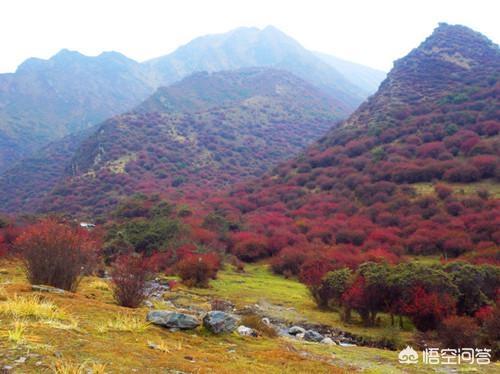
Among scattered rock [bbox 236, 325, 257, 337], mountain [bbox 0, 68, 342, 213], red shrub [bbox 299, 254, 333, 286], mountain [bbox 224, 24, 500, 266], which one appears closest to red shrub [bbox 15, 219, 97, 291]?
scattered rock [bbox 236, 325, 257, 337]

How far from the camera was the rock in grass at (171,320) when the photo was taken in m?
9.12

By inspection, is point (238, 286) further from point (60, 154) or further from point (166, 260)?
point (60, 154)

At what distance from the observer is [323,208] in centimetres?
4006

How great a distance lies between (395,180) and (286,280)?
20705 millimetres

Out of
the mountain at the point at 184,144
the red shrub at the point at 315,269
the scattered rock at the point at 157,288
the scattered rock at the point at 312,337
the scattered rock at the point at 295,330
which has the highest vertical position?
the mountain at the point at 184,144

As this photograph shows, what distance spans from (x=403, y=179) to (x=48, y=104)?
158m

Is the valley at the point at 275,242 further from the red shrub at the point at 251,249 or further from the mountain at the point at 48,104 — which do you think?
the mountain at the point at 48,104

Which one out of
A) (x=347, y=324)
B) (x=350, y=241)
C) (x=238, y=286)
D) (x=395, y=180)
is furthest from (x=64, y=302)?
(x=395, y=180)

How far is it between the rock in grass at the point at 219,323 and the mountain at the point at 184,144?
173 feet

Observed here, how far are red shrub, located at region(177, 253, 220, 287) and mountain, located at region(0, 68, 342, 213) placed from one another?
39.2 metres

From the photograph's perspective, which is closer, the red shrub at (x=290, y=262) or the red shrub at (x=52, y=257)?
the red shrub at (x=52, y=257)

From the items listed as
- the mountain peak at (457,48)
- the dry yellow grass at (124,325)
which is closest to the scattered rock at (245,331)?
the dry yellow grass at (124,325)

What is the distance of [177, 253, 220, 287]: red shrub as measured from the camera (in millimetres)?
22406

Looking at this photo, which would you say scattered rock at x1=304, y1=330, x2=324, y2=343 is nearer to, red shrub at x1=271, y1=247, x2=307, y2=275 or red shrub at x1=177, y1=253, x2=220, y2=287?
red shrub at x1=177, y1=253, x2=220, y2=287
